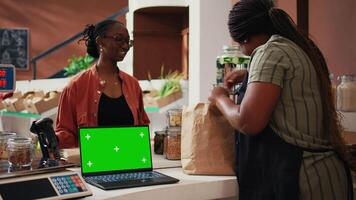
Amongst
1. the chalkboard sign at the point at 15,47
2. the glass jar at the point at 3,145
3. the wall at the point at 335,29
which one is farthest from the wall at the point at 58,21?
the glass jar at the point at 3,145

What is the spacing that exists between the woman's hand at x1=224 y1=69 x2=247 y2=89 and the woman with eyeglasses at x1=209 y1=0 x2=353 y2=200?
0.17 metres

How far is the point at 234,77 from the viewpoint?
5.20ft

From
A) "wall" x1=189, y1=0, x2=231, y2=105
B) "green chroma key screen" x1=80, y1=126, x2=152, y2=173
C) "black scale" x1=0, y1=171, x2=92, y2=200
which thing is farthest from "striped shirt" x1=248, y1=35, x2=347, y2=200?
"wall" x1=189, y1=0, x2=231, y2=105

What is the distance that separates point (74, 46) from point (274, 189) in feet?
26.1

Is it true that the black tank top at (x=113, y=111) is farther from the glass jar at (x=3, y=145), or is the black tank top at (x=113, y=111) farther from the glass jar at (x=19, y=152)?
the glass jar at (x=19, y=152)

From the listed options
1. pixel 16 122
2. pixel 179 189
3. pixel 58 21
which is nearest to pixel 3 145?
pixel 179 189

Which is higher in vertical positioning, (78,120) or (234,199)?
(78,120)

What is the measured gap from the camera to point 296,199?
1348 millimetres

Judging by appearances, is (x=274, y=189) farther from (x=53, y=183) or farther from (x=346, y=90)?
(x=346, y=90)

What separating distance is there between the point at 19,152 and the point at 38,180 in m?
0.17

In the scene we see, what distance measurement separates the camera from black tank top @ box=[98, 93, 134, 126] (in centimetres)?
225

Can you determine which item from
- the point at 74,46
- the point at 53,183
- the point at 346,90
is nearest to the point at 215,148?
the point at 53,183

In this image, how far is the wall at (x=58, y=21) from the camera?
28.6 ft

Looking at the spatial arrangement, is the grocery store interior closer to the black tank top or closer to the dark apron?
the dark apron
